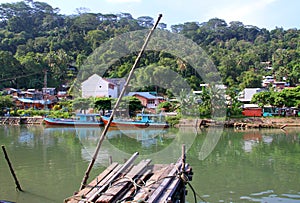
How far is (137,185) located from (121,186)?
0.70ft

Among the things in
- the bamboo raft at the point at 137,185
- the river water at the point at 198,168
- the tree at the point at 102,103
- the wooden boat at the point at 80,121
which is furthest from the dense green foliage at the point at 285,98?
the bamboo raft at the point at 137,185

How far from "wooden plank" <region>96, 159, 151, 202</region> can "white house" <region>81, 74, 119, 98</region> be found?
27.6 metres

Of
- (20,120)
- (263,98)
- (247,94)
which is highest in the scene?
(247,94)

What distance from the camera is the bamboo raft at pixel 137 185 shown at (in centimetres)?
435

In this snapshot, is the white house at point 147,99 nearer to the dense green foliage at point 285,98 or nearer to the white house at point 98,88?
the white house at point 98,88

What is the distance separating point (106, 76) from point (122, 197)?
3292 cm

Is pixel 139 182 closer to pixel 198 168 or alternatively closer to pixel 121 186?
pixel 121 186

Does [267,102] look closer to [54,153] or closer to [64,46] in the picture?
[54,153]

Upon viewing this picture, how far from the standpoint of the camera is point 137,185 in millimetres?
4688

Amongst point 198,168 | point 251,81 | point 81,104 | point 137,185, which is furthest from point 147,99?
point 137,185

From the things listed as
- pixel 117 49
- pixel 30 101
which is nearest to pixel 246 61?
pixel 30 101

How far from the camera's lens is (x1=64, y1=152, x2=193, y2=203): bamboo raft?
14.3ft

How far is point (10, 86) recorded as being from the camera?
43.7 metres

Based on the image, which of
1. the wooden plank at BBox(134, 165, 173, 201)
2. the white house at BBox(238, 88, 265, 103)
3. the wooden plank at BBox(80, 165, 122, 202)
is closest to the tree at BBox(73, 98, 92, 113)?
the white house at BBox(238, 88, 265, 103)
